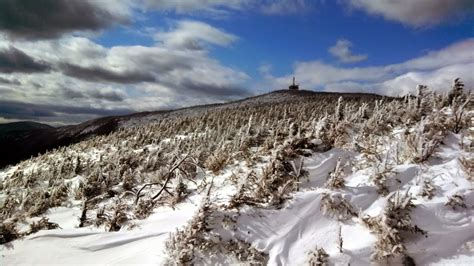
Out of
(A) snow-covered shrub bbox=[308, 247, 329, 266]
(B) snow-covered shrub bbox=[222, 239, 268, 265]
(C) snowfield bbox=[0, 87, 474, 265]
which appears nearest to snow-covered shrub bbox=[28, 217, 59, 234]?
(C) snowfield bbox=[0, 87, 474, 265]

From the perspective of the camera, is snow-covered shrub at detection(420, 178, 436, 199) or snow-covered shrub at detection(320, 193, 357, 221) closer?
snow-covered shrub at detection(320, 193, 357, 221)

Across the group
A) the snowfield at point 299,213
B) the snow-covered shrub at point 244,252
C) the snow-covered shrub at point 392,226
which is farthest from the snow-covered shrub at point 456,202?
the snow-covered shrub at point 244,252

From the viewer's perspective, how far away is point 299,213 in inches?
238

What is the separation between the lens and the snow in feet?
17.7

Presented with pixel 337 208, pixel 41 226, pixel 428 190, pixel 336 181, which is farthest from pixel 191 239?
pixel 428 190

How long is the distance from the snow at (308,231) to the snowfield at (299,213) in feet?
0.05

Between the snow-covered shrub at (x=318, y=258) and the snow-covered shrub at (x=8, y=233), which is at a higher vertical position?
the snow-covered shrub at (x=318, y=258)

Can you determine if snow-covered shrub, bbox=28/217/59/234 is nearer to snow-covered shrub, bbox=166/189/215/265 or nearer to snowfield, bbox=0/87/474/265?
snowfield, bbox=0/87/474/265

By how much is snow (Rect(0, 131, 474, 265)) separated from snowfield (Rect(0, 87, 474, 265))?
17 mm

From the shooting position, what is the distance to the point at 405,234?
548 centimetres

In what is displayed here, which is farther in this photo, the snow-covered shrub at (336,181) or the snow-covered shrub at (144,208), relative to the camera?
the snow-covered shrub at (144,208)

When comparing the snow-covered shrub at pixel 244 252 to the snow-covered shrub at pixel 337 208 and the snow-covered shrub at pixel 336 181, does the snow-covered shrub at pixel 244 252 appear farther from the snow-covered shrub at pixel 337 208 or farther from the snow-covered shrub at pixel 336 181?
the snow-covered shrub at pixel 336 181

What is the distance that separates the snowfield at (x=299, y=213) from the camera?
17.7 feet

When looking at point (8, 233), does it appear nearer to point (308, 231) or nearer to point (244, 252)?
point (244, 252)
